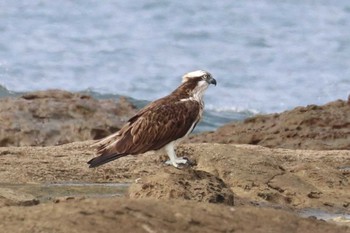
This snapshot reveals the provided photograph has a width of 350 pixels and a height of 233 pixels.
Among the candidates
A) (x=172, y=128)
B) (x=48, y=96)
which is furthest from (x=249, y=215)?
(x=48, y=96)

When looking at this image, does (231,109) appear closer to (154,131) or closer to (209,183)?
(154,131)

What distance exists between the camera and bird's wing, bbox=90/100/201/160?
11055mm

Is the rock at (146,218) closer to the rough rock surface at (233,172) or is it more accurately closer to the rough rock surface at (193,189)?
the rough rock surface at (193,189)

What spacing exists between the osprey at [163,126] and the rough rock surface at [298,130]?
442 centimetres

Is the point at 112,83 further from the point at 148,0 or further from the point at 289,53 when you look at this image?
the point at 148,0

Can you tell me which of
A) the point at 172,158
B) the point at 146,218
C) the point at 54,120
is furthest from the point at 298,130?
the point at 146,218

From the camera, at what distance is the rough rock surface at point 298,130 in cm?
1571

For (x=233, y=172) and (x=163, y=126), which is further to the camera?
(x=233, y=172)

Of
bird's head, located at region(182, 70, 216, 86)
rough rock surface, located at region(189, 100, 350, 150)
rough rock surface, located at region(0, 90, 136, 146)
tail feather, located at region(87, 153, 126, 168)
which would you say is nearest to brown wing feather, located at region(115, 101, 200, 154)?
tail feather, located at region(87, 153, 126, 168)

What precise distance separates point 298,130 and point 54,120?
122 inches

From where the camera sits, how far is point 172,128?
11.1 metres

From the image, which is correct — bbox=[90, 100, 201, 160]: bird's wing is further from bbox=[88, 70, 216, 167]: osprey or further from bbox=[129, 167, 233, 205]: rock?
bbox=[129, 167, 233, 205]: rock

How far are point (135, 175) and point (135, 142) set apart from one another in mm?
1462

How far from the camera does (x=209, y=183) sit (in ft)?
31.7
